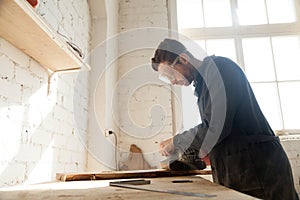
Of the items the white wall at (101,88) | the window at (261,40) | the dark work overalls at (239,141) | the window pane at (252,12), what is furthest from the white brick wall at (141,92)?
the dark work overalls at (239,141)

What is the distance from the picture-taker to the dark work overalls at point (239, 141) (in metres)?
1.06

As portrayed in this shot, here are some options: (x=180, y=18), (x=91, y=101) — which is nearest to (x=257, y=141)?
(x=91, y=101)

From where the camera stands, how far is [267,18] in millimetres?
2896

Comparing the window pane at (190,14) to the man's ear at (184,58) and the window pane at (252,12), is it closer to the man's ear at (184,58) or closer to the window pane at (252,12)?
the window pane at (252,12)

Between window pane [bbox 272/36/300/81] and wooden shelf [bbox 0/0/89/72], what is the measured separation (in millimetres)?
2183

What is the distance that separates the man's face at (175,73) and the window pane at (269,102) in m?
1.50

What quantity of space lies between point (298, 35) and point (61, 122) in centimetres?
260

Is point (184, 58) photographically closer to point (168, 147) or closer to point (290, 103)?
point (168, 147)

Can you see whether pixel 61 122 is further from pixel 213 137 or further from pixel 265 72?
pixel 265 72

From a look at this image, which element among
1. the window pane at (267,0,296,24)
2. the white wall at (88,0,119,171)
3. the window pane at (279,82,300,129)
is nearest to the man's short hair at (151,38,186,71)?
the white wall at (88,0,119,171)

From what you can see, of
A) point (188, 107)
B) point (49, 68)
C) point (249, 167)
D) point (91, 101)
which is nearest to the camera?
point (249, 167)

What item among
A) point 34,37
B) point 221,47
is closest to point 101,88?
point 34,37

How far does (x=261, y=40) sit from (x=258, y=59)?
0.80ft

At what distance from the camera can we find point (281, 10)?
9.57 feet
